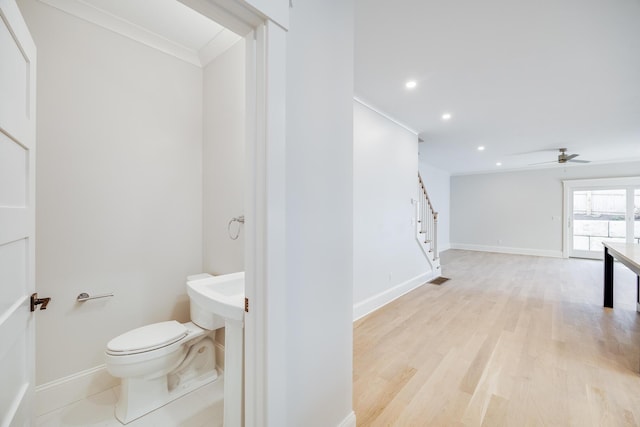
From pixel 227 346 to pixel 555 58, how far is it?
3.26 m

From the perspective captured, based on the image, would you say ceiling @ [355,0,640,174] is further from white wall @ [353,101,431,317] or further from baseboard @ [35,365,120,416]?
baseboard @ [35,365,120,416]

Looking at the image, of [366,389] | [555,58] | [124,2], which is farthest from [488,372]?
[124,2]

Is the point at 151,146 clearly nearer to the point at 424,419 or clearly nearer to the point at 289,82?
the point at 289,82

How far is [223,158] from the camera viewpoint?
2.15m

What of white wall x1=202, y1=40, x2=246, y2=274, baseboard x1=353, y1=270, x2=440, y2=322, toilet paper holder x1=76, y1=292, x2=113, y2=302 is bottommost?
baseboard x1=353, y1=270, x2=440, y2=322

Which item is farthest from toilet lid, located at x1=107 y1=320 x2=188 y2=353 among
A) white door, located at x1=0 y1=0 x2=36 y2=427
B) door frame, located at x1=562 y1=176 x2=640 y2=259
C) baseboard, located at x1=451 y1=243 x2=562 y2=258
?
door frame, located at x1=562 y1=176 x2=640 y2=259

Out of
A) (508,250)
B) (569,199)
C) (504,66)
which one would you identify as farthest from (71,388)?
(569,199)

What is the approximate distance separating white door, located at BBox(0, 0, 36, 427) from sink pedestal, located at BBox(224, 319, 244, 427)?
718 millimetres

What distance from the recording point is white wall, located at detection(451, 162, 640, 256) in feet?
22.3

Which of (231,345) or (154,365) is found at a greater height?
(231,345)

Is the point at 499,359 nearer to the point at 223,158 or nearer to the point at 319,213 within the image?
the point at 319,213

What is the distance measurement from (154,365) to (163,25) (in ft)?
7.92

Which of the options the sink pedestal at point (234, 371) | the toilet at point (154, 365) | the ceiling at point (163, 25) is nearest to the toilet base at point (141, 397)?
the toilet at point (154, 365)

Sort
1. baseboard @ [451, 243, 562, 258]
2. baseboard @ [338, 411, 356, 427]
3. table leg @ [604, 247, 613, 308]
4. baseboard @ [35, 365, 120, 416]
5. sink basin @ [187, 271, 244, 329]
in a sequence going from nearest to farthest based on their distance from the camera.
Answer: sink basin @ [187, 271, 244, 329] < baseboard @ [338, 411, 356, 427] < baseboard @ [35, 365, 120, 416] < table leg @ [604, 247, 613, 308] < baseboard @ [451, 243, 562, 258]
